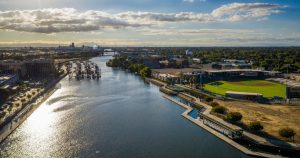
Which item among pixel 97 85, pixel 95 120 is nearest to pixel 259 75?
pixel 97 85

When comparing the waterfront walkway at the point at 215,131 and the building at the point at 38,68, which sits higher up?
the building at the point at 38,68

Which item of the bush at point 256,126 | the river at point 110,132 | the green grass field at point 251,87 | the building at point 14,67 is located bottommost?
the river at point 110,132

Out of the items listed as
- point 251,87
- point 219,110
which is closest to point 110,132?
point 219,110

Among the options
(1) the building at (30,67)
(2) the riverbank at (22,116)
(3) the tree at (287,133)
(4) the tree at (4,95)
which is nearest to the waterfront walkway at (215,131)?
(3) the tree at (287,133)

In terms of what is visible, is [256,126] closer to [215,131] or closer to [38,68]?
[215,131]

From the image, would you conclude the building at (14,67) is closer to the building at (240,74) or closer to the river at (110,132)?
the river at (110,132)

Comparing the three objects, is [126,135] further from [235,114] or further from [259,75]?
[259,75]

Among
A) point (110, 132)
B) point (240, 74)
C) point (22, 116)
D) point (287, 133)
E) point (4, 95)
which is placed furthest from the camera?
point (240, 74)
